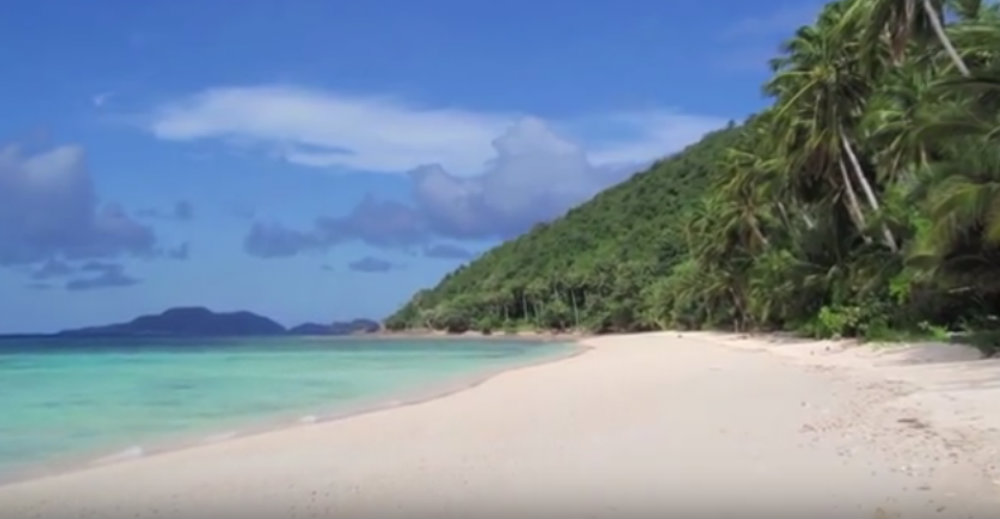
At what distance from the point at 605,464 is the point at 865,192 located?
3051 centimetres

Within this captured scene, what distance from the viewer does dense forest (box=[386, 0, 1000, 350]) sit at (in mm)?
17547

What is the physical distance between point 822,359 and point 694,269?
4143 cm

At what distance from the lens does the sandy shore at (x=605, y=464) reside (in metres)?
6.66

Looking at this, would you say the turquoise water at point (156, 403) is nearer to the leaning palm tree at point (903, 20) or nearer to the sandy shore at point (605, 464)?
the sandy shore at point (605, 464)

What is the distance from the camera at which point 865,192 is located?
118 feet

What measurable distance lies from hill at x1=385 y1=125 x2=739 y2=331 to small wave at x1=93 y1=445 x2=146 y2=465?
255 ft

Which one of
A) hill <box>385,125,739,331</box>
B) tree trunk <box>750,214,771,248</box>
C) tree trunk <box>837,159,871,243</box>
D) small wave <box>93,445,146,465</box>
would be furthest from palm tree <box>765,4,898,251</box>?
Answer: hill <box>385,125,739,331</box>

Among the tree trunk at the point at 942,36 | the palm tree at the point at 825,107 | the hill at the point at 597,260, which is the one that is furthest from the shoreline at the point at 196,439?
the hill at the point at 597,260

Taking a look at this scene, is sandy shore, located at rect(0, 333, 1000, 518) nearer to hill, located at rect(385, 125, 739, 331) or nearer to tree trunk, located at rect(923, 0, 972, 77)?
tree trunk, located at rect(923, 0, 972, 77)

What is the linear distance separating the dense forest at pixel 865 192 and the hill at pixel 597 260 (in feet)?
44.5

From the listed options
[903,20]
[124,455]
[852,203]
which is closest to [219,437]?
[124,455]

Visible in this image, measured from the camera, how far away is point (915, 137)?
17.9m

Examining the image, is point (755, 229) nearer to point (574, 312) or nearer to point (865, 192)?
point (865, 192)

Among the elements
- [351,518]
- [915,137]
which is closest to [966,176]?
[915,137]
